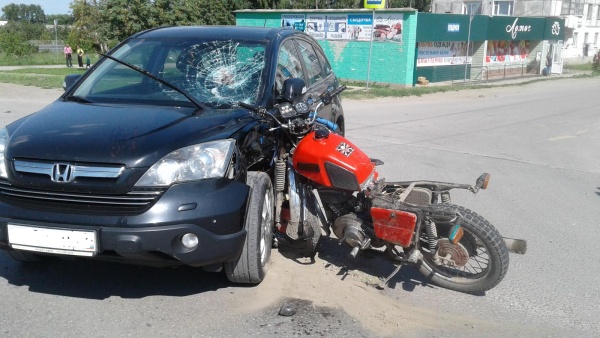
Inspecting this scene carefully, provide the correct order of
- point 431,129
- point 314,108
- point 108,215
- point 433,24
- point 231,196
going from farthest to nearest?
point 433,24 < point 431,129 < point 314,108 < point 231,196 < point 108,215

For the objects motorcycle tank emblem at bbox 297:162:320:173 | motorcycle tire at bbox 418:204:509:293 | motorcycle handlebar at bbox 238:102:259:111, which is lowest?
motorcycle tire at bbox 418:204:509:293

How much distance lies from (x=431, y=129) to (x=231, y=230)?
9979mm

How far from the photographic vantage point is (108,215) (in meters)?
3.54

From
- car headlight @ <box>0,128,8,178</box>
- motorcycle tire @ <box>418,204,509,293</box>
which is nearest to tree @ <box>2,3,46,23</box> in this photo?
car headlight @ <box>0,128,8,178</box>

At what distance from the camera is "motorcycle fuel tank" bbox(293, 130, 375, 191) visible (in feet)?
13.9

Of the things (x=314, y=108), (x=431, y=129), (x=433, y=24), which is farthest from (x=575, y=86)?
(x=314, y=108)

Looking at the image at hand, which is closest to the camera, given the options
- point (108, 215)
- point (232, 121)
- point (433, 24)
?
point (108, 215)

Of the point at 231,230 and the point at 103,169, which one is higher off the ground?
the point at 103,169

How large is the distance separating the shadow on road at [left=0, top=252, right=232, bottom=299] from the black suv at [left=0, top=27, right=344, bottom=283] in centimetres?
18

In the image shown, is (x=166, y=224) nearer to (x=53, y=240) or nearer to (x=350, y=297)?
(x=53, y=240)

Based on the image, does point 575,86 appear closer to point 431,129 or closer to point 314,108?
point 431,129

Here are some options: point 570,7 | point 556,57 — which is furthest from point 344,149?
point 570,7

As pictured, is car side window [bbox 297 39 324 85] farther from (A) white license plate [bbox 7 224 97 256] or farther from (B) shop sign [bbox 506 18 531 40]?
(B) shop sign [bbox 506 18 531 40]

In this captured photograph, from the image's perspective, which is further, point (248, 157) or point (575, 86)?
point (575, 86)
